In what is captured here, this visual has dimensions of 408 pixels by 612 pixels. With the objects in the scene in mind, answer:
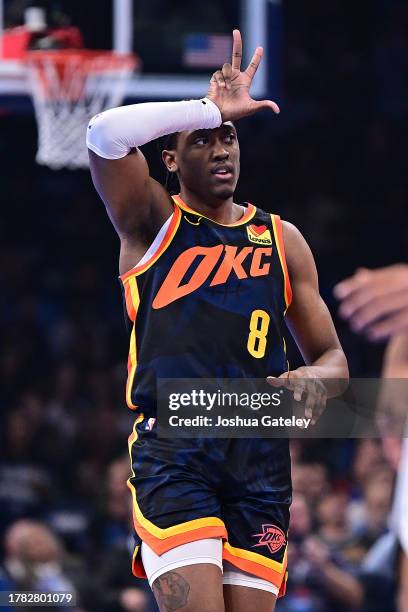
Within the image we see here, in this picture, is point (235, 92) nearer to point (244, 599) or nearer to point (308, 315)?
point (308, 315)

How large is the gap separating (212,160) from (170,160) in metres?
0.20

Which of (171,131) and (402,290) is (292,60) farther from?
(402,290)

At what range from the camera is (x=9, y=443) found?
9.59 m

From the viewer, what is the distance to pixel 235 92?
394 centimetres

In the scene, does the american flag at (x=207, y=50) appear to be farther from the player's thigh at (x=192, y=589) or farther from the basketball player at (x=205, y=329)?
the player's thigh at (x=192, y=589)

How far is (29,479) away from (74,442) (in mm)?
681

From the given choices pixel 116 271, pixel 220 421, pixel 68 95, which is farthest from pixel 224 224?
pixel 116 271

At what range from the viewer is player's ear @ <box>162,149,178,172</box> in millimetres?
4086

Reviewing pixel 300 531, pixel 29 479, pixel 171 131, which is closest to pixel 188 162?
pixel 171 131

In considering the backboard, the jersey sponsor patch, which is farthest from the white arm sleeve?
the backboard

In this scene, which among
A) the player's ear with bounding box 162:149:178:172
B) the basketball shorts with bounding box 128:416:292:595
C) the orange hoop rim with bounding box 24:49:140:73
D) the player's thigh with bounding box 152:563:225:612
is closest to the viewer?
the player's thigh with bounding box 152:563:225:612

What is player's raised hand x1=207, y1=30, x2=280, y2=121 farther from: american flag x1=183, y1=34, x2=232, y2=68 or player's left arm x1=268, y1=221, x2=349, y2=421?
american flag x1=183, y1=34, x2=232, y2=68

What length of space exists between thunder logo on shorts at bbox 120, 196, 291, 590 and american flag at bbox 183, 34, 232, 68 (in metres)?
3.94

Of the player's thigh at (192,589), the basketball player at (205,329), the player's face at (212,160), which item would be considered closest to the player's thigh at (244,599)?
the basketball player at (205,329)
